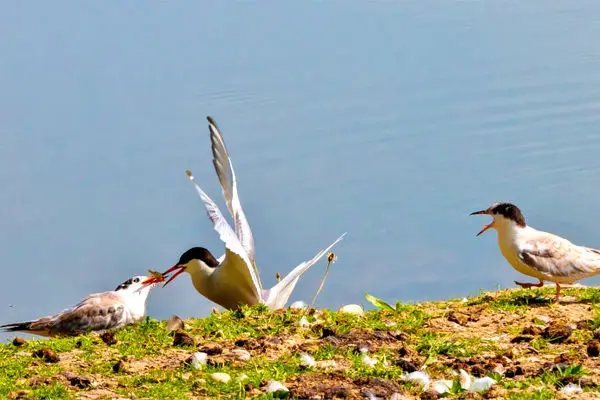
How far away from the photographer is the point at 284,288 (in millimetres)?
10914

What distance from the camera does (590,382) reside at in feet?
23.9

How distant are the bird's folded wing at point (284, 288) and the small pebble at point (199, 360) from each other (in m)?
2.58

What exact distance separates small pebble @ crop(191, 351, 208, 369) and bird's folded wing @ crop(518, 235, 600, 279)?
→ 3.69 meters

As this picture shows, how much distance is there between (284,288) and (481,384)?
386 centimetres

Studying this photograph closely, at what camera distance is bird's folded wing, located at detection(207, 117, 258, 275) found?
11.2 m

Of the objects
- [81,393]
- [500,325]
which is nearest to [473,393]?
[500,325]

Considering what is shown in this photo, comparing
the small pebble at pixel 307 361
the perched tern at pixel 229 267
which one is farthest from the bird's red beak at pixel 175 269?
the small pebble at pixel 307 361

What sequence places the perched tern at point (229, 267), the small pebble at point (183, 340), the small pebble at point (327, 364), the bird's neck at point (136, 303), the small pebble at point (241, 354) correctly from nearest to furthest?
1. the small pebble at point (327, 364)
2. the small pebble at point (241, 354)
3. the small pebble at point (183, 340)
4. the bird's neck at point (136, 303)
5. the perched tern at point (229, 267)

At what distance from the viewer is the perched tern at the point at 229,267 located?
10.7 m

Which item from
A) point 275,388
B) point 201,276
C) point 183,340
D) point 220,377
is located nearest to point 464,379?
point 275,388

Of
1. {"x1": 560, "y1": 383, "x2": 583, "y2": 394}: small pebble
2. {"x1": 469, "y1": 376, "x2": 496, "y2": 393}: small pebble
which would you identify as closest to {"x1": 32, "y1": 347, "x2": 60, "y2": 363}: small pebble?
{"x1": 469, "y1": 376, "x2": 496, "y2": 393}: small pebble

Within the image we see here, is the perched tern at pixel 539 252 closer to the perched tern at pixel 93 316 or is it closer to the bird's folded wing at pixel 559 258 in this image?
the bird's folded wing at pixel 559 258

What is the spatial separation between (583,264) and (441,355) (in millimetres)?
2787

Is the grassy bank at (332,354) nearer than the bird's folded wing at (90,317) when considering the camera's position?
Yes
